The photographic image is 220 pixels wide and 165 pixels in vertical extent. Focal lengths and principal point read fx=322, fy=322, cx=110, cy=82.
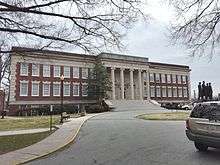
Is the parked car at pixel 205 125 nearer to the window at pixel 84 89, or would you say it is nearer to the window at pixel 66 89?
the window at pixel 66 89

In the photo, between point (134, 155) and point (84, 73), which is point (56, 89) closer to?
point (84, 73)

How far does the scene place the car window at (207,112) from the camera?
10.0m

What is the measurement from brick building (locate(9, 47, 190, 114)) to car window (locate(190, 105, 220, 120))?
36218 millimetres

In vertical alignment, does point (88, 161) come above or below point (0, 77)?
below

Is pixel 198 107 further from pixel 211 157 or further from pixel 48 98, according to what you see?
pixel 48 98

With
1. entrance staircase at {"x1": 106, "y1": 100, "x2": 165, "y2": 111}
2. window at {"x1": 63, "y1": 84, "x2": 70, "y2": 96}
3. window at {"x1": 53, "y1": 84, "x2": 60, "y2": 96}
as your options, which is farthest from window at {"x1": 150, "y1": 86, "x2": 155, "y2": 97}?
window at {"x1": 53, "y1": 84, "x2": 60, "y2": 96}

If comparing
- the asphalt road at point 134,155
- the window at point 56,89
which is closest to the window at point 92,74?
the window at point 56,89

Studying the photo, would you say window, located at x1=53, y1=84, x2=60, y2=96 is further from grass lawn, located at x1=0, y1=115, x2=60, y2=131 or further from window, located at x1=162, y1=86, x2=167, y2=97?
window, located at x1=162, y1=86, x2=167, y2=97

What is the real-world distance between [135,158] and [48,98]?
5005cm

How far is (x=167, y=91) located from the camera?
77.8m

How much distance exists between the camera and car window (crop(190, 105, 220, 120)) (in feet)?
32.8

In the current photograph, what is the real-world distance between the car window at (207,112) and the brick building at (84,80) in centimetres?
3622

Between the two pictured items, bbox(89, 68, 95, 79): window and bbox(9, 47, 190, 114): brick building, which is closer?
bbox(9, 47, 190, 114): brick building

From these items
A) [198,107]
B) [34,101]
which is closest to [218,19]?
[198,107]
